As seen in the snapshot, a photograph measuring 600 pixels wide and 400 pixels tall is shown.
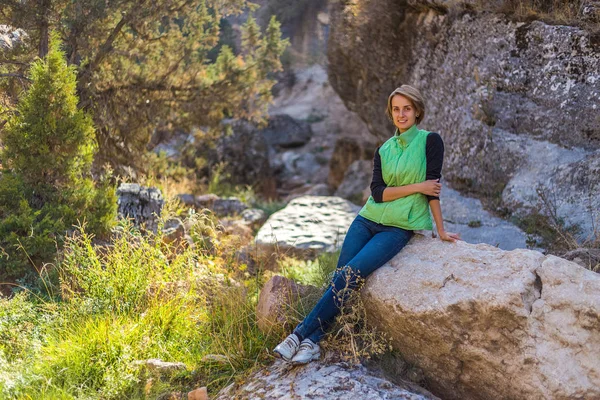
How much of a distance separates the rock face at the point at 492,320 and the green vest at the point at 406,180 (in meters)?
0.28

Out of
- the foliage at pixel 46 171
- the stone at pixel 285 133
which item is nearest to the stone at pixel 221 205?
the foliage at pixel 46 171

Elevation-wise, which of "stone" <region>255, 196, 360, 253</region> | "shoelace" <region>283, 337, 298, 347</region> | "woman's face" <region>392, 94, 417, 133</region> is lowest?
"stone" <region>255, 196, 360, 253</region>

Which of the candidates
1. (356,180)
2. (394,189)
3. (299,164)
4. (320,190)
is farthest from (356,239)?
(299,164)

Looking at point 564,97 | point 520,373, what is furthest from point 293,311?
point 564,97

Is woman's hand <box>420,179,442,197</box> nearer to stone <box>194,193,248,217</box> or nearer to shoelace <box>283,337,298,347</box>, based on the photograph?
shoelace <box>283,337,298,347</box>

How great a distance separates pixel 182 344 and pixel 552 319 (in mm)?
2547

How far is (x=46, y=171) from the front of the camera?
5508 millimetres

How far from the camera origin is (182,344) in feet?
13.7

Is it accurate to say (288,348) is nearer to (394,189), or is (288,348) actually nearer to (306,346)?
(306,346)

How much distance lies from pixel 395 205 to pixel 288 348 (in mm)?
1233

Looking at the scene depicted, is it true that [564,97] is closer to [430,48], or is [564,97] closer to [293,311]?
[430,48]

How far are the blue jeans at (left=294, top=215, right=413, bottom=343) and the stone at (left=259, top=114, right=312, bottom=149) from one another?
12512 mm

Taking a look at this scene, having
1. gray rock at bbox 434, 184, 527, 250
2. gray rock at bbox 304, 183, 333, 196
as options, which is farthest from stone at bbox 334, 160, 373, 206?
gray rock at bbox 434, 184, 527, 250

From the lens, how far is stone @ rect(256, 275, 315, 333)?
13.1ft
